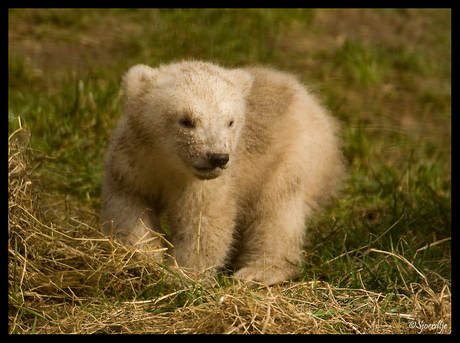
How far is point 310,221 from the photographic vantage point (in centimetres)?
465

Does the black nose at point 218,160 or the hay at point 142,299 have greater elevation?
the black nose at point 218,160

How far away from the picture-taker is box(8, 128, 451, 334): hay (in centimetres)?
320

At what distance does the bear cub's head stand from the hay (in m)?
0.73

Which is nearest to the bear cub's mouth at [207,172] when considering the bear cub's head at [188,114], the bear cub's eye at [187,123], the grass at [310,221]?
the bear cub's head at [188,114]

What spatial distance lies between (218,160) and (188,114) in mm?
366

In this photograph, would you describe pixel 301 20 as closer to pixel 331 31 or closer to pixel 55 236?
pixel 331 31

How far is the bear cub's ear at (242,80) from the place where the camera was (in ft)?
12.7

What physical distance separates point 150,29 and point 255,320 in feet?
17.5

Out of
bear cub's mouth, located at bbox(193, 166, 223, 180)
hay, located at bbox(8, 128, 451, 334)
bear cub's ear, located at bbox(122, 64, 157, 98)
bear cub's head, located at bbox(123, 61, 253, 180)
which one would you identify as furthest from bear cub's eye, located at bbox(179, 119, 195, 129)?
hay, located at bbox(8, 128, 451, 334)

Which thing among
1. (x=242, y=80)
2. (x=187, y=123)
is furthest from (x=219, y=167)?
(x=242, y=80)

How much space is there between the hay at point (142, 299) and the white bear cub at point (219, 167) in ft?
0.81

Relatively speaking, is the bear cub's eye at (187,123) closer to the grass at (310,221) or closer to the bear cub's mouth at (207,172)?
the bear cub's mouth at (207,172)

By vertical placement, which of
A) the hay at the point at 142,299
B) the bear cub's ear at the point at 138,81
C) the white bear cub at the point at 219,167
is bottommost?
the hay at the point at 142,299

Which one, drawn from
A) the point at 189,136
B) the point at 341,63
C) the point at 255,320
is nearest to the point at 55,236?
the point at 189,136
